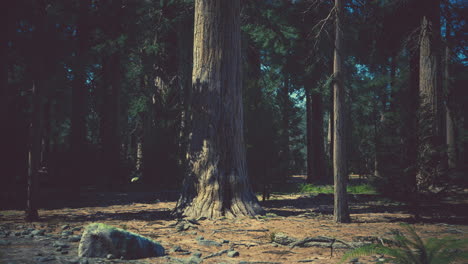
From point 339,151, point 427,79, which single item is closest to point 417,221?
point 339,151

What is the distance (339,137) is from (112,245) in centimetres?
475

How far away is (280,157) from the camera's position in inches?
468

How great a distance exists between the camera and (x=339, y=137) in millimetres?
7562

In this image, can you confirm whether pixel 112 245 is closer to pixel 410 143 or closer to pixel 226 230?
pixel 226 230

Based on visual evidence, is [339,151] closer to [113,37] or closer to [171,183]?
[171,183]

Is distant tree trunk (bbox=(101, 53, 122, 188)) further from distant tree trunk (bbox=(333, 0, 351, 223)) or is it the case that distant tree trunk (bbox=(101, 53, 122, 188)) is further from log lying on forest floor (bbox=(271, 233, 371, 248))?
log lying on forest floor (bbox=(271, 233, 371, 248))

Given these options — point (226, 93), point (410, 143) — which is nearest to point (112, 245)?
point (226, 93)

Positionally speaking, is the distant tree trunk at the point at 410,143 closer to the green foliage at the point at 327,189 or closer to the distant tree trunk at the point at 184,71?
the green foliage at the point at 327,189

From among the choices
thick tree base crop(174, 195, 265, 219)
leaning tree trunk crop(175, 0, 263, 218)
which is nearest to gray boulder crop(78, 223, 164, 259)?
thick tree base crop(174, 195, 265, 219)

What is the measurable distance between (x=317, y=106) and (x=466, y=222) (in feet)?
43.1

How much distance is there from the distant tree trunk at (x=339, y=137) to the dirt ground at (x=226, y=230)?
394mm

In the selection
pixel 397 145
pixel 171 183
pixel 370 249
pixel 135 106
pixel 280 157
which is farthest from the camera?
pixel 135 106

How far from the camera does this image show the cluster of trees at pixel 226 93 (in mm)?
8102

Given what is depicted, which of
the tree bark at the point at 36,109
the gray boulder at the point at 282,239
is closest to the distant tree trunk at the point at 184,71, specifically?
the tree bark at the point at 36,109
